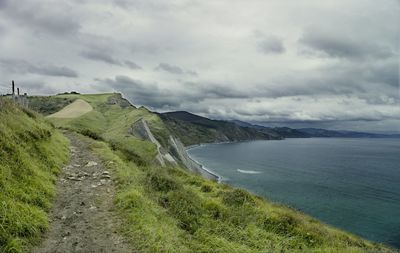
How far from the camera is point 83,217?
11102 mm

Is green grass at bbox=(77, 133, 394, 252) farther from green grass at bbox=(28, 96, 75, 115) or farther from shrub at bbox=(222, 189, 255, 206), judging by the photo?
green grass at bbox=(28, 96, 75, 115)

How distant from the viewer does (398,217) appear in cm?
6331

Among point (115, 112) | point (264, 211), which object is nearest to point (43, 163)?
point (264, 211)

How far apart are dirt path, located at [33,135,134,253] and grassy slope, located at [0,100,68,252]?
44 cm

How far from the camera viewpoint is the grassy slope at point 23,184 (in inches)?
341

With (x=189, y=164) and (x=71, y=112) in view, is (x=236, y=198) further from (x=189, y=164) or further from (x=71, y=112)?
(x=71, y=112)

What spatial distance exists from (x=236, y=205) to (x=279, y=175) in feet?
351

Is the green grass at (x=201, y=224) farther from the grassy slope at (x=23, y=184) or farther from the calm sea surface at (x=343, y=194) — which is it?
the calm sea surface at (x=343, y=194)

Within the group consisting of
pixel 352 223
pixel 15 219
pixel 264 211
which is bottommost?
pixel 352 223

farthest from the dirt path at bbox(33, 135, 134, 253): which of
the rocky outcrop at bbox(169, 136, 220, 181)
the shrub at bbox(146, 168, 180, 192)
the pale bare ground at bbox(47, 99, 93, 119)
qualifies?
the rocky outcrop at bbox(169, 136, 220, 181)

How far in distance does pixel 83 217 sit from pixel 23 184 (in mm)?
2500

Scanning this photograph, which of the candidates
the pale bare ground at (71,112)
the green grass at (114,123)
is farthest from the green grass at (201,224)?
the pale bare ground at (71,112)

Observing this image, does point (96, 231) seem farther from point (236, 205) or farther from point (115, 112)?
point (115, 112)

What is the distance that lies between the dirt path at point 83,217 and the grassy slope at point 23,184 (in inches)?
17.4
